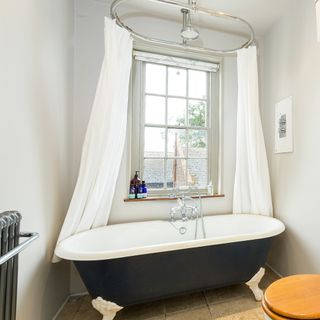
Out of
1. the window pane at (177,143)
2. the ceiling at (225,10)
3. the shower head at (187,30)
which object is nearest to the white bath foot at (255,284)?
the window pane at (177,143)

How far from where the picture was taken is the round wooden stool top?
0.79 m

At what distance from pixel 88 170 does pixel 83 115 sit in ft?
1.90

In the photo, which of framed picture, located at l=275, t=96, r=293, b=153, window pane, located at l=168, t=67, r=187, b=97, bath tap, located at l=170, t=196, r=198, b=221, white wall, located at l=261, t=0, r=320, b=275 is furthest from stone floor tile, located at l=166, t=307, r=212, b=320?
window pane, located at l=168, t=67, r=187, b=97

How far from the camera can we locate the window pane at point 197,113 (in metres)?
2.34

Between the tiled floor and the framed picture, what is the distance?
1380 mm

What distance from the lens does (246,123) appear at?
205cm

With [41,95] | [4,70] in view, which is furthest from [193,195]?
[4,70]

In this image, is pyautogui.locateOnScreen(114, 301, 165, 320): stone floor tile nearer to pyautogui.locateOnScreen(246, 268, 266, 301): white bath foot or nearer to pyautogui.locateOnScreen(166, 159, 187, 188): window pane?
pyautogui.locateOnScreen(246, 268, 266, 301): white bath foot

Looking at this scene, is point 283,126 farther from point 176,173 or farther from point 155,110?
point 155,110

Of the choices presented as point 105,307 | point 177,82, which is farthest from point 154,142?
point 105,307

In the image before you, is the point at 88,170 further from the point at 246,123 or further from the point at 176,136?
the point at 246,123

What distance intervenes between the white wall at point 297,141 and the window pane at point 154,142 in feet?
3.92

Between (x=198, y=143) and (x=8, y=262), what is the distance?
196 centimetres

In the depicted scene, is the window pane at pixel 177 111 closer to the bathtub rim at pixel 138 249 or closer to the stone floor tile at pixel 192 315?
the bathtub rim at pixel 138 249
